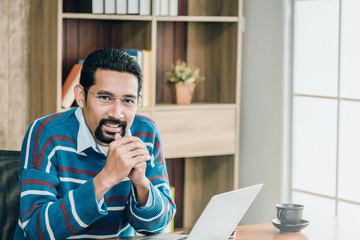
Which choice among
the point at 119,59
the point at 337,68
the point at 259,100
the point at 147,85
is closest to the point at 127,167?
the point at 119,59

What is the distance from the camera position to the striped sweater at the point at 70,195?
5.63ft

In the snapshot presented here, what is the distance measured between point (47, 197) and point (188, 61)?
2.06 metres

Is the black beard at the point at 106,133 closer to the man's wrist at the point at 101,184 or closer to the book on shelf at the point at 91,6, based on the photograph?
the man's wrist at the point at 101,184

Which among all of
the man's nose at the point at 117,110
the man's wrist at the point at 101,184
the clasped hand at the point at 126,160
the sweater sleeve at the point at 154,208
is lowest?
the sweater sleeve at the point at 154,208

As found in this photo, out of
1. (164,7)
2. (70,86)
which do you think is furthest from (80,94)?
(164,7)

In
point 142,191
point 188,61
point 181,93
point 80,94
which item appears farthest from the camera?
point 188,61

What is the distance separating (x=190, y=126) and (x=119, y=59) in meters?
1.48

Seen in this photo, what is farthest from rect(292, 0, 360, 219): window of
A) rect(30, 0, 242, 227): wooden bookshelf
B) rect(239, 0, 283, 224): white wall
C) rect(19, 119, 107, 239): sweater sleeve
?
rect(19, 119, 107, 239): sweater sleeve

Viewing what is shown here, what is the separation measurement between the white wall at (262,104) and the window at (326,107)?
10 cm

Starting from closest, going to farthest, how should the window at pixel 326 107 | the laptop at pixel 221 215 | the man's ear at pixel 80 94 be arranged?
the laptop at pixel 221 215, the man's ear at pixel 80 94, the window at pixel 326 107

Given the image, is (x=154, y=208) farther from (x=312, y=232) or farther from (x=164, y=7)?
(x=164, y=7)

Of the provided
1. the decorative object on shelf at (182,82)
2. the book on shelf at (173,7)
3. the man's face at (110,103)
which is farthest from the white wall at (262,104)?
the man's face at (110,103)

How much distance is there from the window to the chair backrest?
5.77ft

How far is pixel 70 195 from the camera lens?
1.73m
